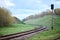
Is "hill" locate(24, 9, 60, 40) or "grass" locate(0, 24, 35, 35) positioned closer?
"grass" locate(0, 24, 35, 35)

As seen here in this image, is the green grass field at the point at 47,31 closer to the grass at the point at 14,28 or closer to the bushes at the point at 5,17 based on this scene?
the grass at the point at 14,28

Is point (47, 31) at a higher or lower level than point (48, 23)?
lower

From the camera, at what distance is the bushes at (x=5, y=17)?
3.51m

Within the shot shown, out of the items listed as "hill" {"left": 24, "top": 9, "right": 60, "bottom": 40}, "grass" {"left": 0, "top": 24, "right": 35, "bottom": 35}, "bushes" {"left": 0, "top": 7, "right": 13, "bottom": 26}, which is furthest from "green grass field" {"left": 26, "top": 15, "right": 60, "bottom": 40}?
"bushes" {"left": 0, "top": 7, "right": 13, "bottom": 26}

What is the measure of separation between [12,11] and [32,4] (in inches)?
18.8

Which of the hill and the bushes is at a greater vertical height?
the bushes

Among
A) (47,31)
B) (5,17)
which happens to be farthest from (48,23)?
(5,17)

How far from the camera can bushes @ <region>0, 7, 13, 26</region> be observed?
3514mm

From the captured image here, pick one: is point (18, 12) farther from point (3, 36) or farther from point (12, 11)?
point (3, 36)

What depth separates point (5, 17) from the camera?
11.6ft

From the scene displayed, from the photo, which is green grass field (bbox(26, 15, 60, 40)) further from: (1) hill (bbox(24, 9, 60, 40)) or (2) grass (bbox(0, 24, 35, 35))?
(2) grass (bbox(0, 24, 35, 35))

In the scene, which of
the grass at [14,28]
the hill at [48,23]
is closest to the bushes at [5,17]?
the grass at [14,28]

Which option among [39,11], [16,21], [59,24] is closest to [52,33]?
[59,24]

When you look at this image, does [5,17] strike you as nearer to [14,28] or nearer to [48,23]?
[14,28]
